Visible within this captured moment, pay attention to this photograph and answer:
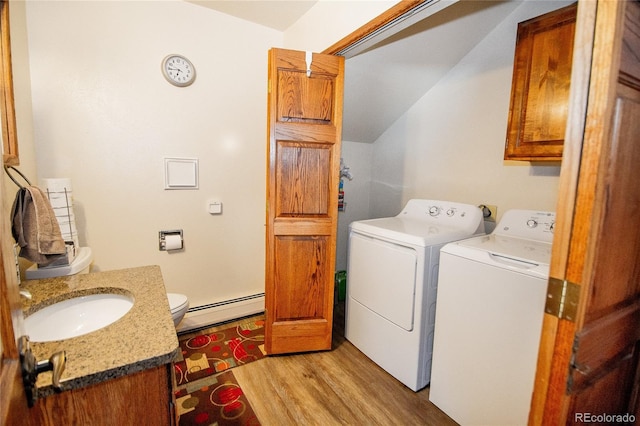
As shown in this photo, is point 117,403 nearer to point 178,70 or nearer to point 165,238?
point 165,238

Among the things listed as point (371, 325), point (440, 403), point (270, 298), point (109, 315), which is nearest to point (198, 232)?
point (270, 298)

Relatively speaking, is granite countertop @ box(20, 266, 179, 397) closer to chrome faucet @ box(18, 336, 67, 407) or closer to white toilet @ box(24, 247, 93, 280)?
white toilet @ box(24, 247, 93, 280)

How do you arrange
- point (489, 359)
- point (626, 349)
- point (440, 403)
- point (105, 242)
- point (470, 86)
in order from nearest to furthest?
point (626, 349)
point (489, 359)
point (440, 403)
point (105, 242)
point (470, 86)

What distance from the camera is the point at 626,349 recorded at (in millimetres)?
915

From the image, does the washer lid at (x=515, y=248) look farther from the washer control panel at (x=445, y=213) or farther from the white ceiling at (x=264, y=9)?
the white ceiling at (x=264, y=9)

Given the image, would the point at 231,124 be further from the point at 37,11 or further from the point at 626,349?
the point at 626,349

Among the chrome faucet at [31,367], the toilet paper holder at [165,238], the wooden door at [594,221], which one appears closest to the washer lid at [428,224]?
the wooden door at [594,221]

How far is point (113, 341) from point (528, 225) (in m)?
2.20

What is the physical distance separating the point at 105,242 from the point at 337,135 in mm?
1815

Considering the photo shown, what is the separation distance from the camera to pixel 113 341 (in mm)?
868

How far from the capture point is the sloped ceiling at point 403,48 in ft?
6.73

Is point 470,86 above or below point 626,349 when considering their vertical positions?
above

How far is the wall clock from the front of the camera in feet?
7.21

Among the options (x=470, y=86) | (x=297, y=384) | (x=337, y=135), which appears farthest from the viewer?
(x=470, y=86)
